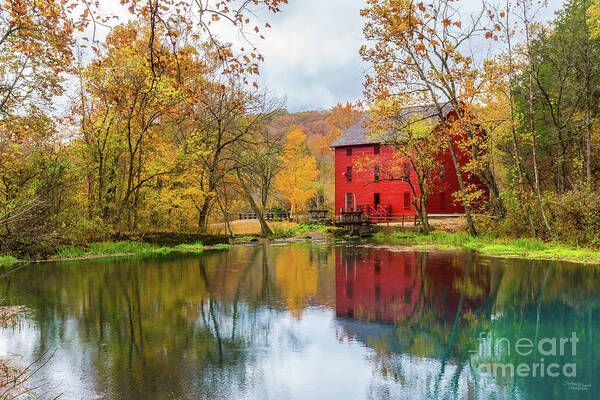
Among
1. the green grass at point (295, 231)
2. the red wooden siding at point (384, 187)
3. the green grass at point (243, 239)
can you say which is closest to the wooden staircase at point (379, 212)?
the red wooden siding at point (384, 187)

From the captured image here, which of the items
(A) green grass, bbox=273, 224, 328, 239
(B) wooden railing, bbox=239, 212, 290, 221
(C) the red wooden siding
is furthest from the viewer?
(B) wooden railing, bbox=239, 212, 290, 221

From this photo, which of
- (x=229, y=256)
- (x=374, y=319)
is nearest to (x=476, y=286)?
(x=374, y=319)

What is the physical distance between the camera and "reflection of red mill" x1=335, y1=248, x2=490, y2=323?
367 inches

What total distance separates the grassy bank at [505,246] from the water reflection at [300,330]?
2592mm

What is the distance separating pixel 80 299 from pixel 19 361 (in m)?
4.53

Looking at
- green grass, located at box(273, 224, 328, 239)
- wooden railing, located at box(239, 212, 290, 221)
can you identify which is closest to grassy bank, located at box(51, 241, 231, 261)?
green grass, located at box(273, 224, 328, 239)

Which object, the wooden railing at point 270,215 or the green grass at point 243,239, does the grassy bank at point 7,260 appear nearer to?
the green grass at point 243,239

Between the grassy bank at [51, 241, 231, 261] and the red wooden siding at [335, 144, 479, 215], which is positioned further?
the red wooden siding at [335, 144, 479, 215]

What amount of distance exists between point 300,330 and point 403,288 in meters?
4.77

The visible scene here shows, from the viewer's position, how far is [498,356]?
6.57 m
